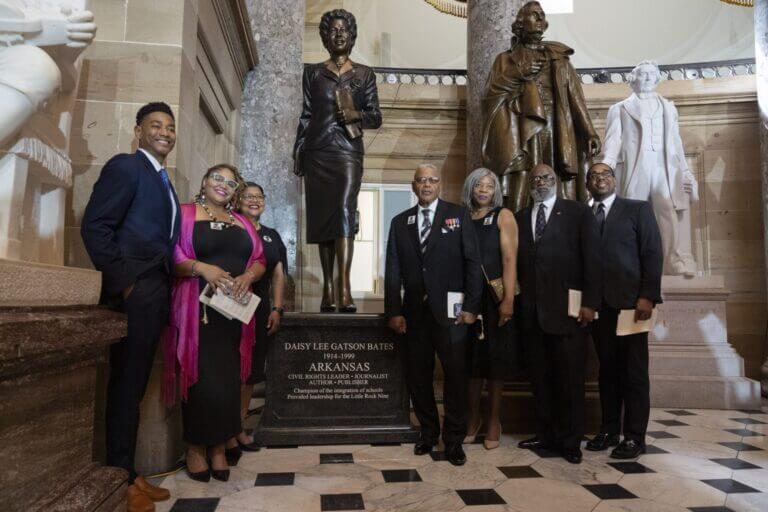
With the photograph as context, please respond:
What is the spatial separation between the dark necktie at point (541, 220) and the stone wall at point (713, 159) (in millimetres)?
4783

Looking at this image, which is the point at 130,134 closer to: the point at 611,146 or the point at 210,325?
the point at 210,325

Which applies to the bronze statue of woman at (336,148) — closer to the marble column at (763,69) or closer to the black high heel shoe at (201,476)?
the black high heel shoe at (201,476)

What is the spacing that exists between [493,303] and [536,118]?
80.4 inches

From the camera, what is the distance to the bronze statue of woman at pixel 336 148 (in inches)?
159

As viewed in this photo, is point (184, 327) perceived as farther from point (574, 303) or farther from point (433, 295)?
point (574, 303)

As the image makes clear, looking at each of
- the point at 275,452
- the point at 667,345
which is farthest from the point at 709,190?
the point at 275,452

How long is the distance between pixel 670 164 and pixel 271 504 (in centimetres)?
525

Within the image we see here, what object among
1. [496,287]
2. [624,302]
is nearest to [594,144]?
[624,302]

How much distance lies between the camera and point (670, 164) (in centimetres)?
569

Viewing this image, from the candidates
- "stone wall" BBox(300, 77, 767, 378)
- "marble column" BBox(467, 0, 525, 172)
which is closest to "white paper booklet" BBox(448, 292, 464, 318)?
"marble column" BBox(467, 0, 525, 172)

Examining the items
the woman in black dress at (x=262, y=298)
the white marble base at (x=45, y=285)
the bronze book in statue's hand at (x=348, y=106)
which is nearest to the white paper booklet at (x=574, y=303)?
the woman in black dress at (x=262, y=298)

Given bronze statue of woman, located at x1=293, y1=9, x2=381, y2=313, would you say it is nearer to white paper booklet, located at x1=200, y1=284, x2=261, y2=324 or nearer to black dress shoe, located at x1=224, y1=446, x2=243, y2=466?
black dress shoe, located at x1=224, y1=446, x2=243, y2=466

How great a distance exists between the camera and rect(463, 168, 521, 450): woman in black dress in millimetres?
3312

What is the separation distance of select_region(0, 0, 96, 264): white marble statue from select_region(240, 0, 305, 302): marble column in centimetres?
352
